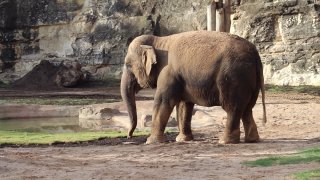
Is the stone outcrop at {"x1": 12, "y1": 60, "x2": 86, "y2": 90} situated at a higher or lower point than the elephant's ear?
lower

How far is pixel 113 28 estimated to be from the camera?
37.5 m

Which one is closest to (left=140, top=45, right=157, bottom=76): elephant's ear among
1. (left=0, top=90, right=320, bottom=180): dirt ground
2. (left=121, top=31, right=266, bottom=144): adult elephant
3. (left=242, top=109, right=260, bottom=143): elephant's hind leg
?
(left=121, top=31, right=266, bottom=144): adult elephant

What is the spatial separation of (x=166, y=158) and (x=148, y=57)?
3.62 metres

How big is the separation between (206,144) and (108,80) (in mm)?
24119

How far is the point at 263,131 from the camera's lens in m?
15.0

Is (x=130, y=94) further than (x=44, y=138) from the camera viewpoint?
No

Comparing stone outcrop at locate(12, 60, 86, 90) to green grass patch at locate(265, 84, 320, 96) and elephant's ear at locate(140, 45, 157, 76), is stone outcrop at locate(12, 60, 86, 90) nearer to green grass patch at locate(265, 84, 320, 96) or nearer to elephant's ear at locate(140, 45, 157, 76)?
green grass patch at locate(265, 84, 320, 96)

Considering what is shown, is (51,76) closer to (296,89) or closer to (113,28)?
(113,28)

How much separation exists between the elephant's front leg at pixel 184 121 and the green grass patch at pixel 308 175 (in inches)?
219

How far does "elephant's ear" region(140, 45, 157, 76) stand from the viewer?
13398 millimetres

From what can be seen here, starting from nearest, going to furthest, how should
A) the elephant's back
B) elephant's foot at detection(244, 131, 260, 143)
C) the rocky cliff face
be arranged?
the elephant's back
elephant's foot at detection(244, 131, 260, 143)
the rocky cliff face

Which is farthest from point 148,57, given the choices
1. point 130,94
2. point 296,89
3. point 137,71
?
point 296,89

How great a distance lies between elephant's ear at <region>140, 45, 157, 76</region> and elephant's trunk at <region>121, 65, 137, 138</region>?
64 cm

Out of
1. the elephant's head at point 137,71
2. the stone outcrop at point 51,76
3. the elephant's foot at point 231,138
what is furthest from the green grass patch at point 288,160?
the stone outcrop at point 51,76
